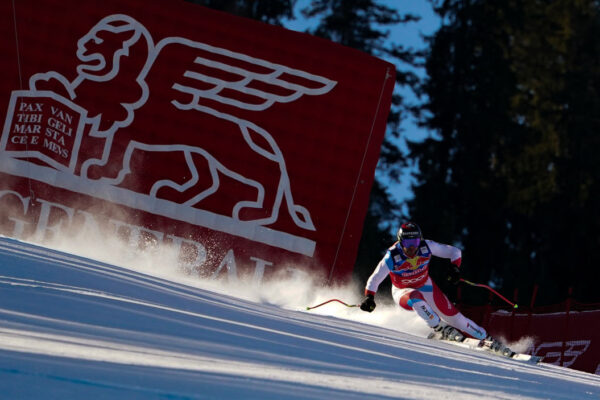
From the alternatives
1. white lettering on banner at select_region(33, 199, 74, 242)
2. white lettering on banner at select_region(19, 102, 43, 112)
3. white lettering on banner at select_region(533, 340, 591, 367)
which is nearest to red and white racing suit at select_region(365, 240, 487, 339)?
white lettering on banner at select_region(533, 340, 591, 367)

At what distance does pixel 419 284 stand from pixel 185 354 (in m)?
6.31

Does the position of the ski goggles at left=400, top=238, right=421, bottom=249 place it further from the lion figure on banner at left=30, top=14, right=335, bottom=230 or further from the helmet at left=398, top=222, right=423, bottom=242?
the lion figure on banner at left=30, top=14, right=335, bottom=230

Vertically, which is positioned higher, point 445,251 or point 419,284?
point 445,251

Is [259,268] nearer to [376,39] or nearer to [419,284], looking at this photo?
[419,284]

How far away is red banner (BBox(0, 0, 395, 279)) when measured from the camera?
10.5 meters

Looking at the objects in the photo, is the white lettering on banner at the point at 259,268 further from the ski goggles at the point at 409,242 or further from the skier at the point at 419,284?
the ski goggles at the point at 409,242

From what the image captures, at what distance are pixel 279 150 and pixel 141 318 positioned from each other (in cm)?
618

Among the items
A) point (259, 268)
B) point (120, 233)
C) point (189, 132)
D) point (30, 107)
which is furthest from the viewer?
point (30, 107)

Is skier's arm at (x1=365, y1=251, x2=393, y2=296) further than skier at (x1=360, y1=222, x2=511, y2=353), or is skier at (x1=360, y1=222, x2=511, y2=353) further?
skier's arm at (x1=365, y1=251, x2=393, y2=296)

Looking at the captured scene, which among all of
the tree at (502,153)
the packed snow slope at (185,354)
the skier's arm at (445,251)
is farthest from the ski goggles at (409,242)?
the tree at (502,153)

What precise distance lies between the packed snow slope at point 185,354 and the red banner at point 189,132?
3.53m

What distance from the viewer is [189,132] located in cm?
1070

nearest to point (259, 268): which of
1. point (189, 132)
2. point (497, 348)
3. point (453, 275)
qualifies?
point (189, 132)

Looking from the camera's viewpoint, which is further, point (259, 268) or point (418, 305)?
point (259, 268)
